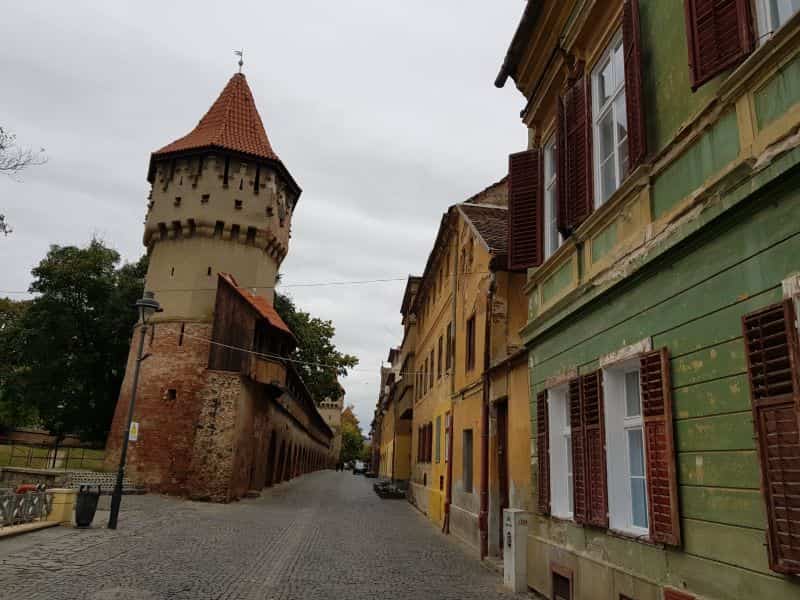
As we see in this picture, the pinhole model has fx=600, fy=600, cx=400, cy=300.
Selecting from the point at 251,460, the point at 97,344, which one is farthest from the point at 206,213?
the point at 97,344

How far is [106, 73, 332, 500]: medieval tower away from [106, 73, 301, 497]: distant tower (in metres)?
0.05

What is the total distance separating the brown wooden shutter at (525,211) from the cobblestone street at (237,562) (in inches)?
195

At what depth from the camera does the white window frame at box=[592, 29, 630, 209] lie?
266 inches

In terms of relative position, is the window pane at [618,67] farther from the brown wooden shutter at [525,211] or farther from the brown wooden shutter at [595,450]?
the brown wooden shutter at [595,450]

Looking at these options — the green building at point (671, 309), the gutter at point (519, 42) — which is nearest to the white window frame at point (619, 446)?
the green building at point (671, 309)

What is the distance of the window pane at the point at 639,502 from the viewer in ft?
19.4

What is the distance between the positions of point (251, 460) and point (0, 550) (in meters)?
15.7

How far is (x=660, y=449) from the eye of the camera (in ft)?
17.2

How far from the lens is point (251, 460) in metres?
25.4

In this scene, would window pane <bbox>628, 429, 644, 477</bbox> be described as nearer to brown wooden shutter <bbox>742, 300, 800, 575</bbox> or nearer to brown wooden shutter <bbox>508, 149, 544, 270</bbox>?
brown wooden shutter <bbox>742, 300, 800, 575</bbox>

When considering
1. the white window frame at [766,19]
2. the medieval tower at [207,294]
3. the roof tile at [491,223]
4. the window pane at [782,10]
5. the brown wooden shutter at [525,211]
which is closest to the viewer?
the window pane at [782,10]

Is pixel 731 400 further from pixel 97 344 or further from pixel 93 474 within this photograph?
pixel 97 344

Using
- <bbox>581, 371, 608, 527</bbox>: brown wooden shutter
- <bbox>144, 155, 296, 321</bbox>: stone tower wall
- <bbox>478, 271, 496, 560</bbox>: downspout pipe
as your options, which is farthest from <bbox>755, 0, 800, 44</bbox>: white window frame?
<bbox>144, 155, 296, 321</bbox>: stone tower wall

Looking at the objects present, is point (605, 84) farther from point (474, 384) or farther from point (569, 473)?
point (474, 384)
